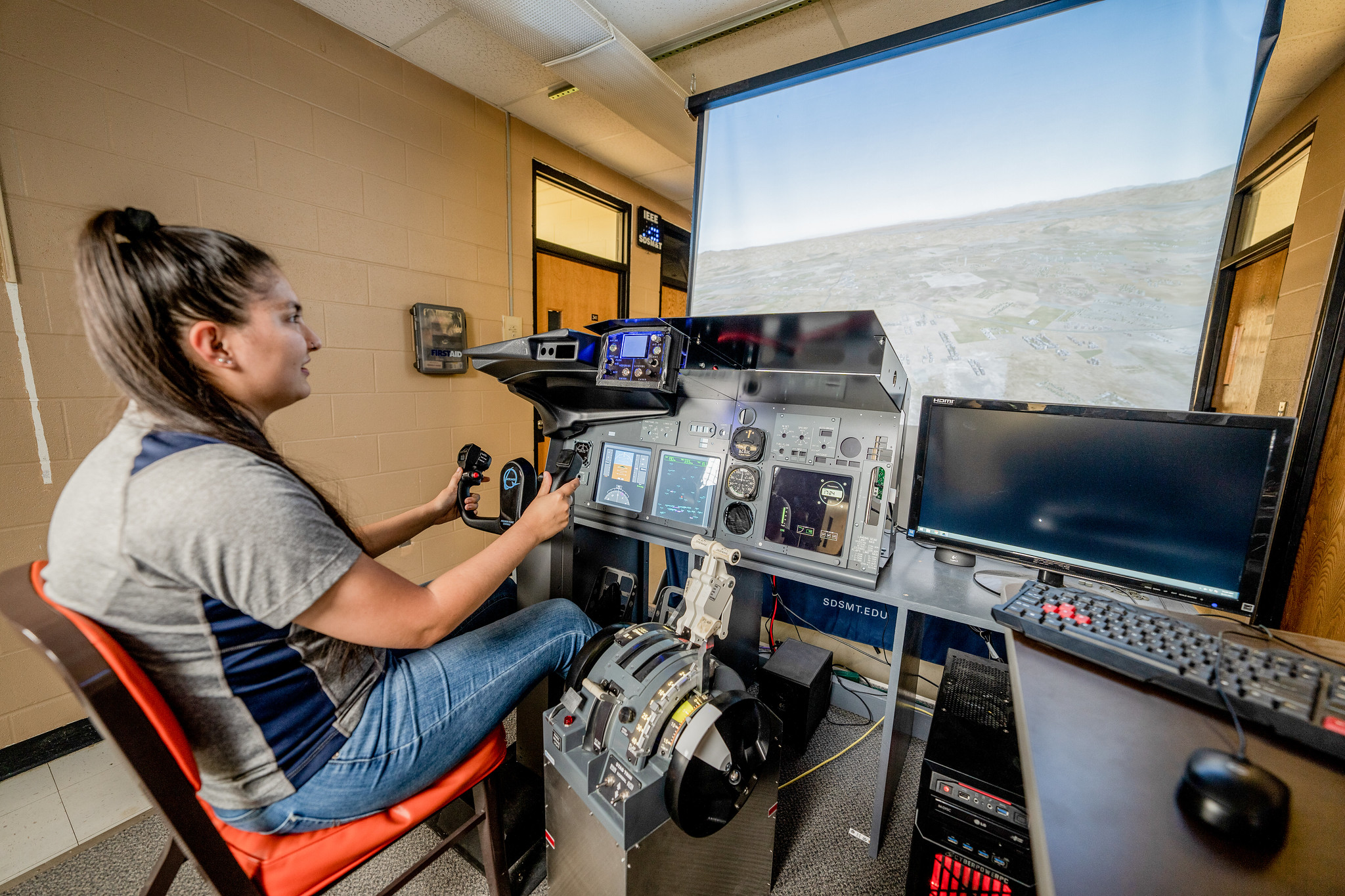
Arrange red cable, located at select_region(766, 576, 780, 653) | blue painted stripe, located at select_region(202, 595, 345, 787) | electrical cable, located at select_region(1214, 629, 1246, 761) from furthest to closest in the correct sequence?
red cable, located at select_region(766, 576, 780, 653) → blue painted stripe, located at select_region(202, 595, 345, 787) → electrical cable, located at select_region(1214, 629, 1246, 761)

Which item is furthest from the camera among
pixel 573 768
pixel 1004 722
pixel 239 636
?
pixel 1004 722

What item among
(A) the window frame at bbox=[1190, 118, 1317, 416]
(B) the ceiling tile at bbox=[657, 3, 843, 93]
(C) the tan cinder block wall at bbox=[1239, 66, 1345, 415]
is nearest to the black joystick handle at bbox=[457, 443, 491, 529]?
(B) the ceiling tile at bbox=[657, 3, 843, 93]

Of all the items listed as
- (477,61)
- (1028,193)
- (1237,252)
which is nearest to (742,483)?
(1028,193)

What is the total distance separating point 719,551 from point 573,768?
20.9 inches

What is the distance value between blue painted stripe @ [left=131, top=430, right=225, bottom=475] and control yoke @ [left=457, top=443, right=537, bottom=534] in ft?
2.28

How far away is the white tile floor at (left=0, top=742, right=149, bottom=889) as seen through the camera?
1.33 m

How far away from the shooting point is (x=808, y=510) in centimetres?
140

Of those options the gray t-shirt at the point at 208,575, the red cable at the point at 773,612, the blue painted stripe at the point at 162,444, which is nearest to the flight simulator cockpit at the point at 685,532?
the red cable at the point at 773,612

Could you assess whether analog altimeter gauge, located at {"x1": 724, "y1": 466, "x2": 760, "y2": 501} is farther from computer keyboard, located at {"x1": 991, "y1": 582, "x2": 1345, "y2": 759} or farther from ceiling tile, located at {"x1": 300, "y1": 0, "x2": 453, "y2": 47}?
ceiling tile, located at {"x1": 300, "y1": 0, "x2": 453, "y2": 47}

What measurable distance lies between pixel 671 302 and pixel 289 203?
3.13m

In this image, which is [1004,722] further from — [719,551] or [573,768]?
[573,768]

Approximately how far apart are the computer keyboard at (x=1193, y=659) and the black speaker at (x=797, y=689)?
0.96 metres

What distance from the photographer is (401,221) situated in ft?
8.05

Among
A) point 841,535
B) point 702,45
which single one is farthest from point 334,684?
point 702,45
